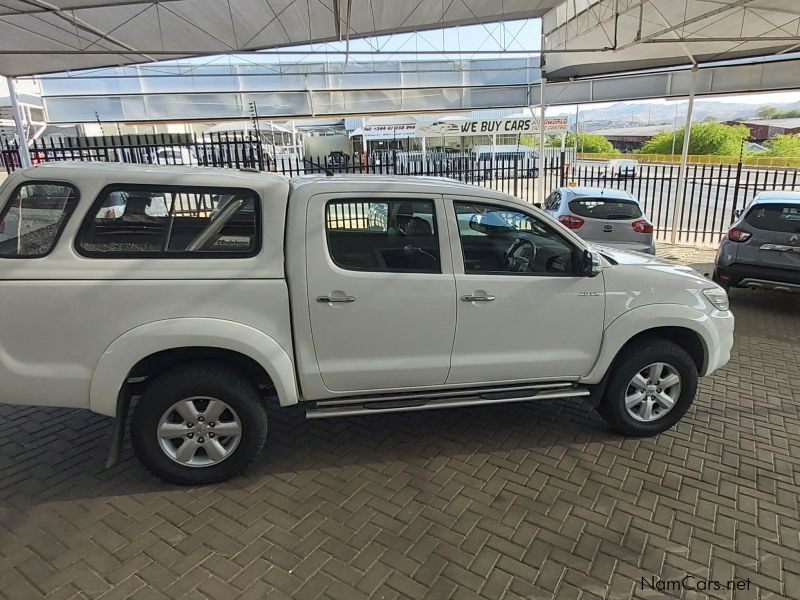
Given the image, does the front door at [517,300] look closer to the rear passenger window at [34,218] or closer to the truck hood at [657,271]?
the truck hood at [657,271]

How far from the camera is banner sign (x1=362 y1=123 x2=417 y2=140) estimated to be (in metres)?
24.2

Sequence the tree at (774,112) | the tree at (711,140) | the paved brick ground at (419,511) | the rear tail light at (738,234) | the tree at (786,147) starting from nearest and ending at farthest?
the paved brick ground at (419,511), the rear tail light at (738,234), the tree at (786,147), the tree at (711,140), the tree at (774,112)

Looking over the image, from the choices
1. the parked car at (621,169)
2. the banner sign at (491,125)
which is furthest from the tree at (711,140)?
the banner sign at (491,125)

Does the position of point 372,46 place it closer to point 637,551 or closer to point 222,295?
point 222,295

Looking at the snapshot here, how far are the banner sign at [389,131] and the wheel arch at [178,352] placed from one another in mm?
21909

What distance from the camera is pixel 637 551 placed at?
9.12 ft

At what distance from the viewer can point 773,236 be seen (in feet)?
Result: 22.0

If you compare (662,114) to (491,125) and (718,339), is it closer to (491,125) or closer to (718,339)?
(491,125)

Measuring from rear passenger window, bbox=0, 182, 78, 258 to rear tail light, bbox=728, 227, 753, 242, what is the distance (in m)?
7.60

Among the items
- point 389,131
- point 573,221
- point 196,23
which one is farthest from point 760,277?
point 389,131

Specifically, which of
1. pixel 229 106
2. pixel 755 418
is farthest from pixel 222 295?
pixel 229 106

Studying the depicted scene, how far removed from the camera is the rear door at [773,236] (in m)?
6.58

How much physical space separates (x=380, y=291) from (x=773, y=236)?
6.12 meters

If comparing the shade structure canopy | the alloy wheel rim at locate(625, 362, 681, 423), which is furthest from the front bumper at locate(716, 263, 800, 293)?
the shade structure canopy
